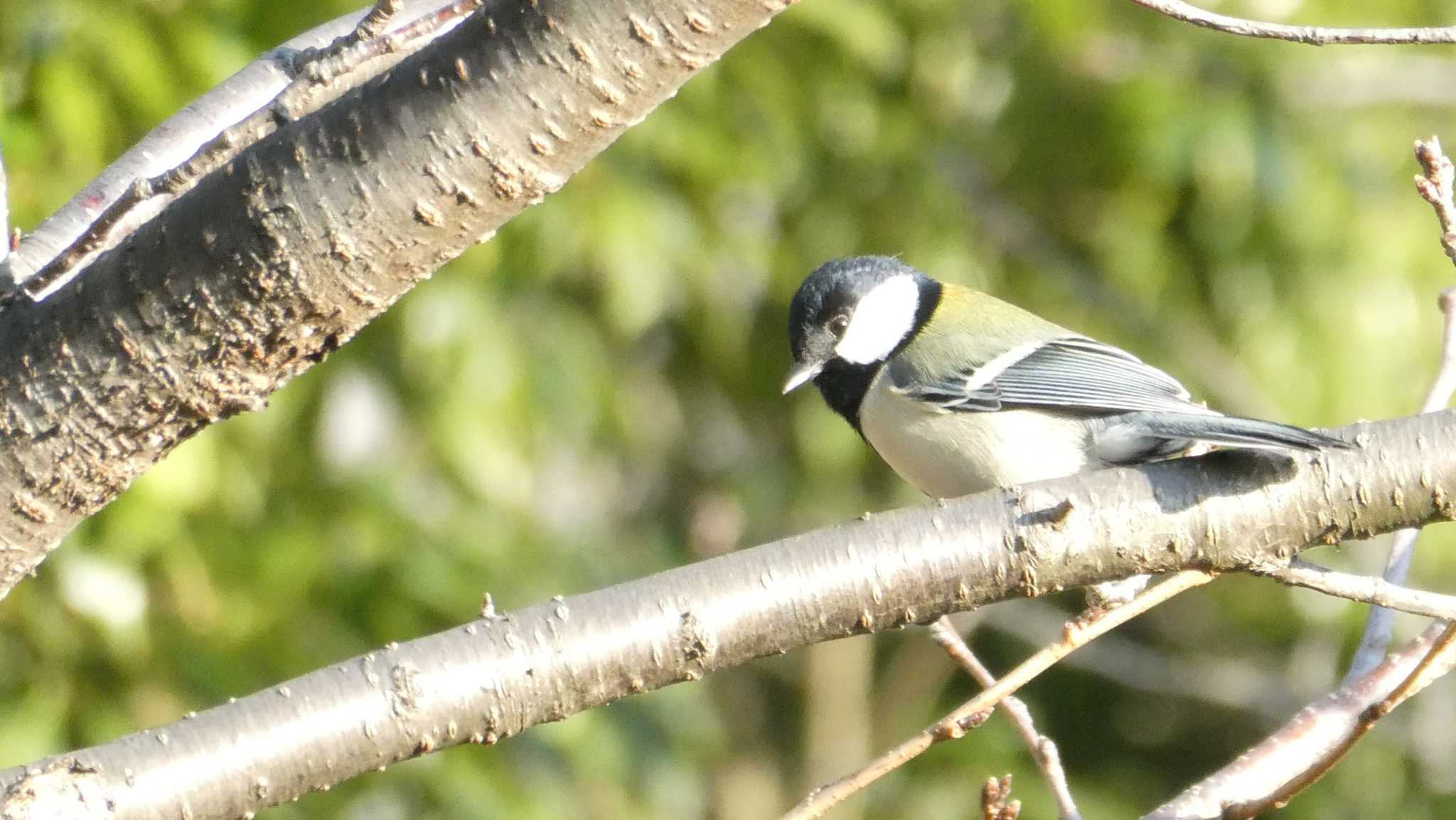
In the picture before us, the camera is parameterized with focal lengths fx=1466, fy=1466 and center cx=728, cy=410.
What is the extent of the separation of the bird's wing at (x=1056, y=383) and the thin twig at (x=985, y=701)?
2.67 feet

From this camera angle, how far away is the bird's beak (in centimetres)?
247

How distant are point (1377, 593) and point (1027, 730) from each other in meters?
0.37

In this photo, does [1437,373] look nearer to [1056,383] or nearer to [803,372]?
[1056,383]

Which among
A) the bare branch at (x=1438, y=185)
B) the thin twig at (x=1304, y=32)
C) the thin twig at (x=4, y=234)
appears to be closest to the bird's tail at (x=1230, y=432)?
the bare branch at (x=1438, y=185)

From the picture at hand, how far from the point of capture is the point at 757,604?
1240 mm

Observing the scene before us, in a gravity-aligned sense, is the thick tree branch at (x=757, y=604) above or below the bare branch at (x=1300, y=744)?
above

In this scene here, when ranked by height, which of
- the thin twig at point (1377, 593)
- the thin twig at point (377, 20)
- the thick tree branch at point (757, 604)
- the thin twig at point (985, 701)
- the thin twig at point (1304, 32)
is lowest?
the thin twig at point (1377, 593)

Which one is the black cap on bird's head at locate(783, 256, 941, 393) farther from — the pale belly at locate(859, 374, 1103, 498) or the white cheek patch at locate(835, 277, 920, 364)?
the pale belly at locate(859, 374, 1103, 498)

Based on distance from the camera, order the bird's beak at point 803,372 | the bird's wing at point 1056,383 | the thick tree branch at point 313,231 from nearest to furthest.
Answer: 1. the thick tree branch at point 313,231
2. the bird's wing at point 1056,383
3. the bird's beak at point 803,372

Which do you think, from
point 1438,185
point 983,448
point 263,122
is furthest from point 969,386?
point 263,122

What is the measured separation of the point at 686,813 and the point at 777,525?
0.93 meters

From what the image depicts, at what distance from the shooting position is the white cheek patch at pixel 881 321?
98.6 inches

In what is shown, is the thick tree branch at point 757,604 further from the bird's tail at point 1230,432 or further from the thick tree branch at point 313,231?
the thick tree branch at point 313,231

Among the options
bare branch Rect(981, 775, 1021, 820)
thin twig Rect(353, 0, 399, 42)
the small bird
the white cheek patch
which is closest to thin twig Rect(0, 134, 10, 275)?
thin twig Rect(353, 0, 399, 42)
